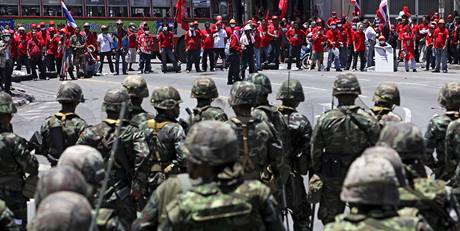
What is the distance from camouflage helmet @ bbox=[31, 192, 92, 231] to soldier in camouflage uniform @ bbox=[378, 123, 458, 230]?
2.04m

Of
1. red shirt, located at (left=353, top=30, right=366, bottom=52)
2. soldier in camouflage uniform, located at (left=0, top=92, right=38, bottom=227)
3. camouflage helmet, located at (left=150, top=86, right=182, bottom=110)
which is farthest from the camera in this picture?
red shirt, located at (left=353, top=30, right=366, bottom=52)

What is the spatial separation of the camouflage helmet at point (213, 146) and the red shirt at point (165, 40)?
80.2 ft

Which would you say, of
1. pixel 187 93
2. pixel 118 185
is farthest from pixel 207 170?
pixel 187 93

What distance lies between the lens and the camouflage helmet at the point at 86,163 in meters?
4.86

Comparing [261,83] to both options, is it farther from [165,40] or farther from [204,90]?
[165,40]

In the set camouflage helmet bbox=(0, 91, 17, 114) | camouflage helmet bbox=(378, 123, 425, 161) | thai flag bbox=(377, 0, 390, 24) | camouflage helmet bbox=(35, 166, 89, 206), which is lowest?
camouflage helmet bbox=(35, 166, 89, 206)

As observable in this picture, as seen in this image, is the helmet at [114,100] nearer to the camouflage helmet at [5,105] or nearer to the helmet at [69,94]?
the helmet at [69,94]

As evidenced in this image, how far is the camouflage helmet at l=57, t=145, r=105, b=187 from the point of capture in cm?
486

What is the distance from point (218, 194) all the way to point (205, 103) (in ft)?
10.9

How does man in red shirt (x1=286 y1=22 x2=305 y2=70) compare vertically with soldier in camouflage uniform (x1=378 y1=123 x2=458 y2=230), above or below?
above

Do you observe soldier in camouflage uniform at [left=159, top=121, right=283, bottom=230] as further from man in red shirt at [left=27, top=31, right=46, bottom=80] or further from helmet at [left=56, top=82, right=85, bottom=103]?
man in red shirt at [left=27, top=31, right=46, bottom=80]

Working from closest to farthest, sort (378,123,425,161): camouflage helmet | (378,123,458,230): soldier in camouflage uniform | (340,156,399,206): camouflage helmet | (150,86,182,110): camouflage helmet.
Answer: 1. (340,156,399,206): camouflage helmet
2. (378,123,458,230): soldier in camouflage uniform
3. (378,123,425,161): camouflage helmet
4. (150,86,182,110): camouflage helmet

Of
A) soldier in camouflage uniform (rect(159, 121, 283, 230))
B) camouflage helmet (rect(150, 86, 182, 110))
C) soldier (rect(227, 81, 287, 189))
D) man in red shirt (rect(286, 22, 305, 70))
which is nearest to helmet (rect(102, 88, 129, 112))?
camouflage helmet (rect(150, 86, 182, 110))

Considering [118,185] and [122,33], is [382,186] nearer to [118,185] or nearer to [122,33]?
[118,185]
